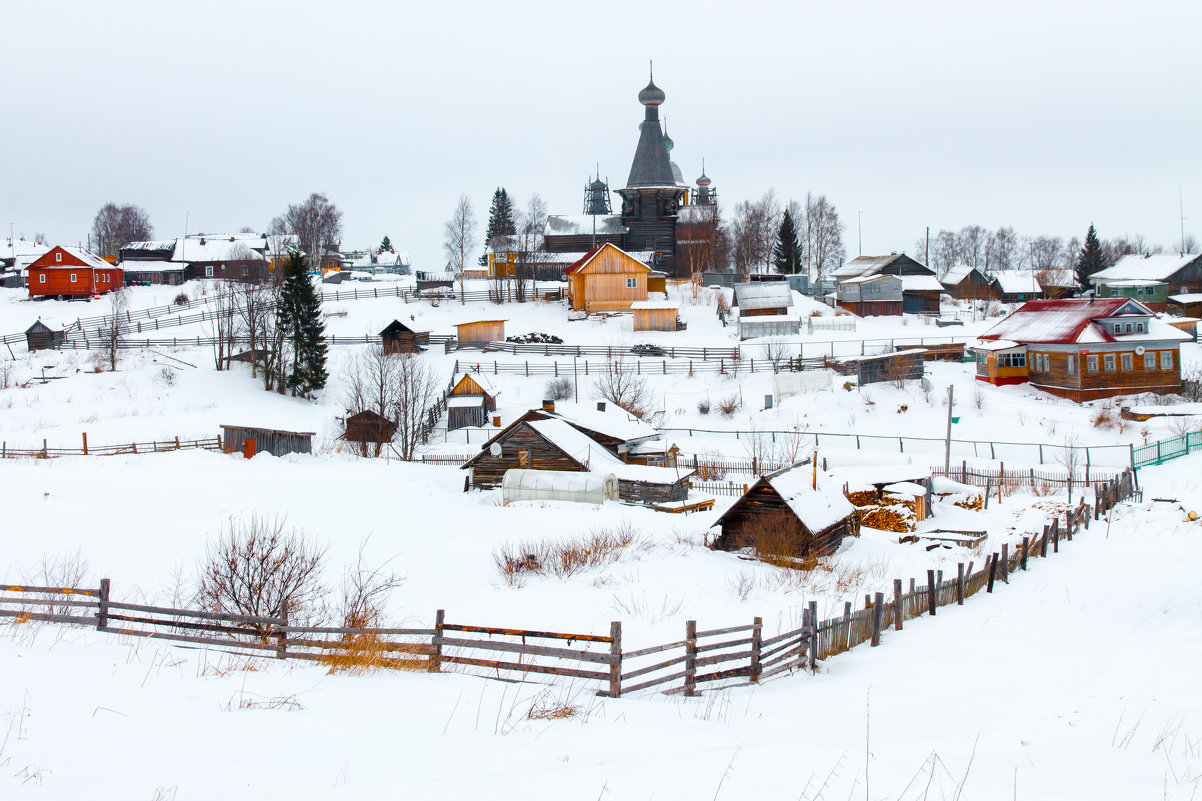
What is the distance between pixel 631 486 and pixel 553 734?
21027 mm

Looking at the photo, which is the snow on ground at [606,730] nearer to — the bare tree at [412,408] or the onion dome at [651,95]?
the bare tree at [412,408]

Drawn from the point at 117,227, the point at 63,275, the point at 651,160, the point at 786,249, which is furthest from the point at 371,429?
the point at 117,227

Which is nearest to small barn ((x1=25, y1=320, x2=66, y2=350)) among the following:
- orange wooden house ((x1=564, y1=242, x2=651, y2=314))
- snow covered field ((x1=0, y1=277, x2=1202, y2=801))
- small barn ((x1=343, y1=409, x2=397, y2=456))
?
snow covered field ((x1=0, y1=277, x2=1202, y2=801))

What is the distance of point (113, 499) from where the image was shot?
2600 centimetres

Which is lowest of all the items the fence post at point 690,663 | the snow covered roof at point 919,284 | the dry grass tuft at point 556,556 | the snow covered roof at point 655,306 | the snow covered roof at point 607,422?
the dry grass tuft at point 556,556

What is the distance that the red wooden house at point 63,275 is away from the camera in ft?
225

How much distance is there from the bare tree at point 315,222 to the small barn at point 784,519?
273ft

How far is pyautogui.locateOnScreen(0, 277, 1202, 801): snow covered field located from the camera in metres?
7.70

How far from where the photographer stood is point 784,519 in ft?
73.6

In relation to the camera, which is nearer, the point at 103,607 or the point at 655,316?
the point at 103,607

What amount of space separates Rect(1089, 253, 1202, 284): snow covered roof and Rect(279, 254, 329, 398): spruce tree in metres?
59.7

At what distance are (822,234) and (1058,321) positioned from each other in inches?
2106

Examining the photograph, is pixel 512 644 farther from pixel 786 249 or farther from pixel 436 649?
pixel 786 249

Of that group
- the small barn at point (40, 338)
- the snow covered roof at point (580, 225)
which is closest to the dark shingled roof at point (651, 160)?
the snow covered roof at point (580, 225)
